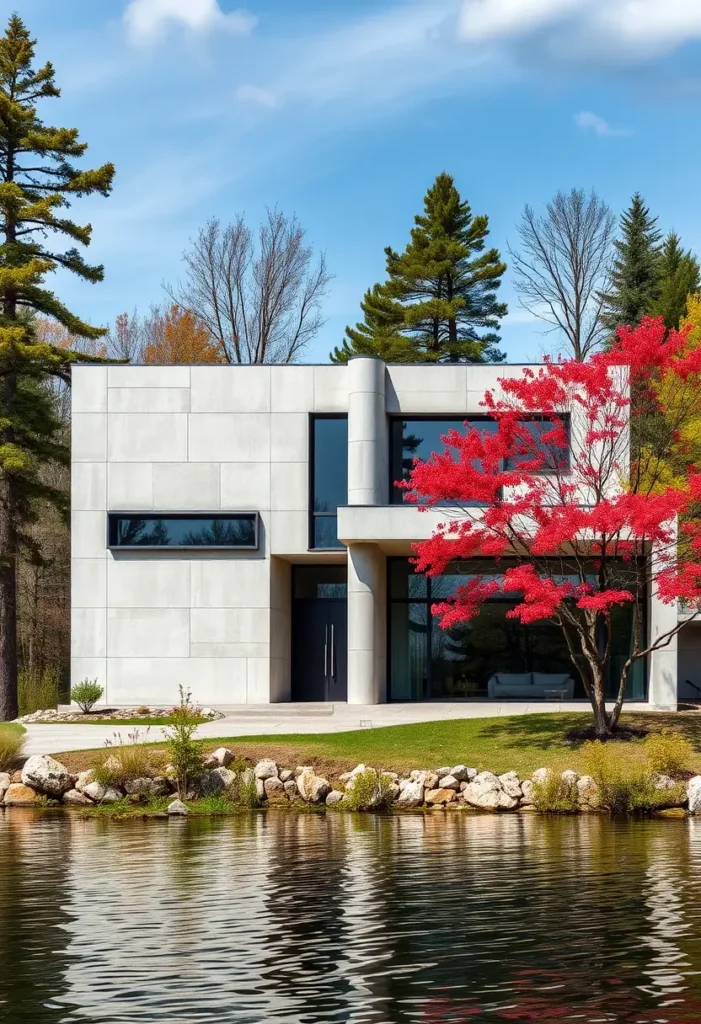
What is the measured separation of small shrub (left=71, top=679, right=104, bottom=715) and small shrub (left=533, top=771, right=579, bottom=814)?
1285 centimetres

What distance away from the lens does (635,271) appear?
161ft

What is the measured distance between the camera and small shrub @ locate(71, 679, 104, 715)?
28.6 metres

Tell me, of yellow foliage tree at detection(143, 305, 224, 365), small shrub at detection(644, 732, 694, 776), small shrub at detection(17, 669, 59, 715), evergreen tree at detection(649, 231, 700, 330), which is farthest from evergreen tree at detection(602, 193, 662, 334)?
small shrub at detection(644, 732, 694, 776)

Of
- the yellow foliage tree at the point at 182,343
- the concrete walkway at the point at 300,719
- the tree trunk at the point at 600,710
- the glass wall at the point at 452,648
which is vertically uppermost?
the yellow foliage tree at the point at 182,343

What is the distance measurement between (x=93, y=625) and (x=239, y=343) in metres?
21.3

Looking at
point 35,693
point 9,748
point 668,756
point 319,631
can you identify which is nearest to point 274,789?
point 9,748

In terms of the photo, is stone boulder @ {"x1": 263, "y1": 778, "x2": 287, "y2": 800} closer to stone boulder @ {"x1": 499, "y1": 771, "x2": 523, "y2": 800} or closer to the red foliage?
stone boulder @ {"x1": 499, "y1": 771, "x2": 523, "y2": 800}

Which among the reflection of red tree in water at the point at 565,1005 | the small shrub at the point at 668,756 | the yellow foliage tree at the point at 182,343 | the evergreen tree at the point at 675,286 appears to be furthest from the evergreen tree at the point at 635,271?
the reflection of red tree in water at the point at 565,1005

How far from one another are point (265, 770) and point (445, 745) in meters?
3.55

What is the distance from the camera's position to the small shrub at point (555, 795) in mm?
18594

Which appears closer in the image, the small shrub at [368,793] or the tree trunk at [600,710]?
the small shrub at [368,793]

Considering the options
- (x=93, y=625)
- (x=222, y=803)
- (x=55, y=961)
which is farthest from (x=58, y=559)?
(x=55, y=961)

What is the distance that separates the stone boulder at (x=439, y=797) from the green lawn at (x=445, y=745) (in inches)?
40.0

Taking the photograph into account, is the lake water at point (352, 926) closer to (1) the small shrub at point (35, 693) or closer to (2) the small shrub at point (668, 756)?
(2) the small shrub at point (668, 756)
